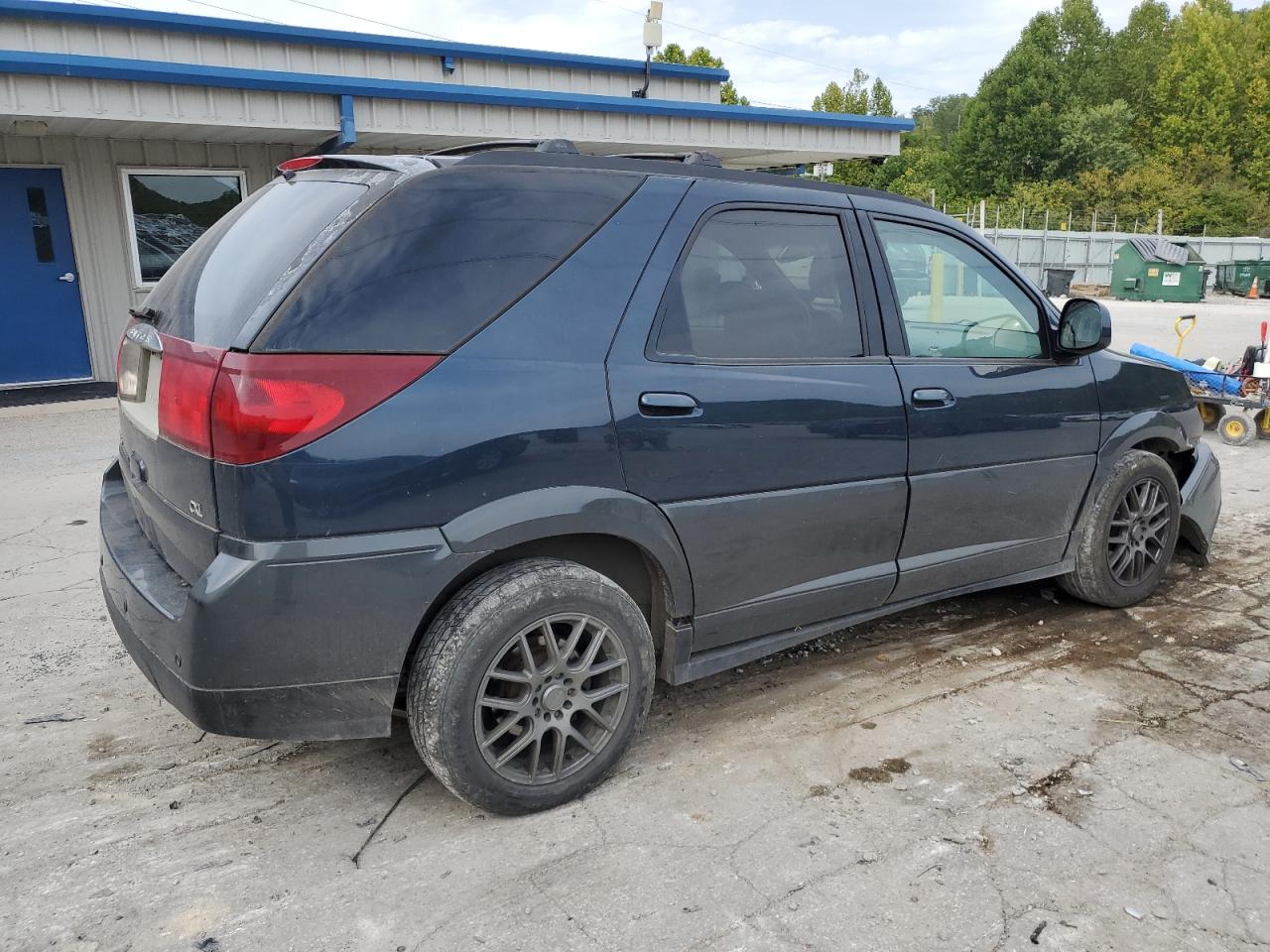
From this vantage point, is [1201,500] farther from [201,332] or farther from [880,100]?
[880,100]

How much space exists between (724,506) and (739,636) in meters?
0.49

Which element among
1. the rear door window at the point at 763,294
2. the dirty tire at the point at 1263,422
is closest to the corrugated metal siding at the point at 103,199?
the rear door window at the point at 763,294

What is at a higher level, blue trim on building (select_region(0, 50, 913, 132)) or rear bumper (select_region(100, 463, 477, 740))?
blue trim on building (select_region(0, 50, 913, 132))

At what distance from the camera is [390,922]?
2.35 meters

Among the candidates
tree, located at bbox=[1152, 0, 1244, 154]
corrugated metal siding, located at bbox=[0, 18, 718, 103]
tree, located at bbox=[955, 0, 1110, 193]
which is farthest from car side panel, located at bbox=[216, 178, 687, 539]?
tree, located at bbox=[1152, 0, 1244, 154]

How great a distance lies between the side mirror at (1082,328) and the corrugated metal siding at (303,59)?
11.4 metres

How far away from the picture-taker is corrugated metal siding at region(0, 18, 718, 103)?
11.6 m

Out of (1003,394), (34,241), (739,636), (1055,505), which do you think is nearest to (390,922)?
(739,636)

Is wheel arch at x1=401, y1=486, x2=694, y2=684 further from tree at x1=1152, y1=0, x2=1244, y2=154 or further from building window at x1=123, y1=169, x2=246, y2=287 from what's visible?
tree at x1=1152, y1=0, x2=1244, y2=154

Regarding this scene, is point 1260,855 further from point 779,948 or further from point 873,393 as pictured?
point 873,393

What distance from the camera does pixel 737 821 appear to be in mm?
2787

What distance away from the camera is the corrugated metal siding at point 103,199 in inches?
430

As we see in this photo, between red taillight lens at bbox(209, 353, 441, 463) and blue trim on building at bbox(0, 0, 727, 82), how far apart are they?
11.8 metres

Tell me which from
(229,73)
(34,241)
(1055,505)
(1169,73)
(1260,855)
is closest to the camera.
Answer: (1260,855)
